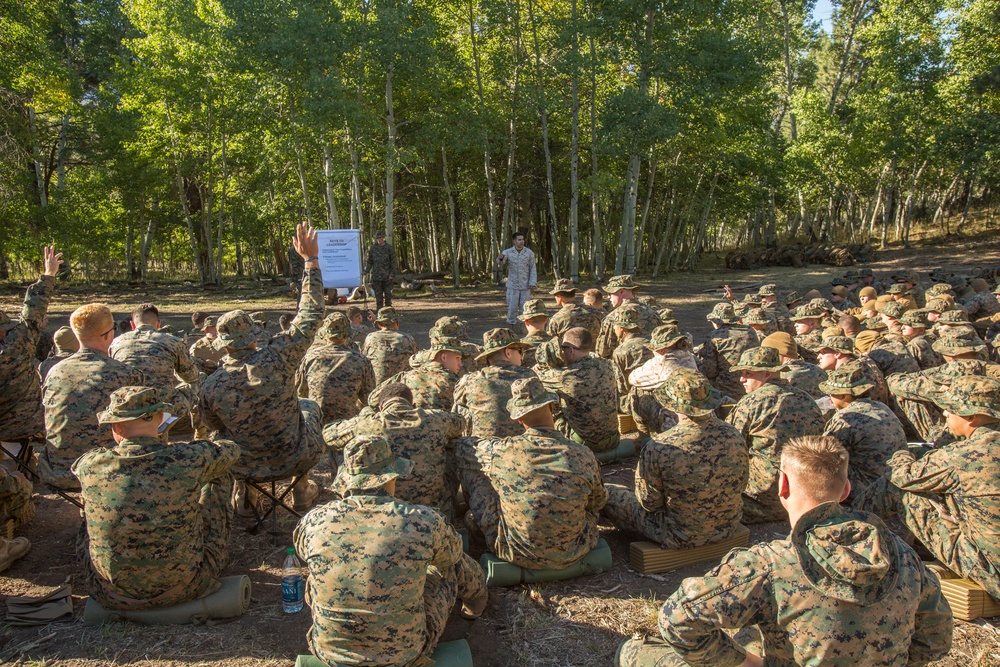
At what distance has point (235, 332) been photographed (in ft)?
18.5

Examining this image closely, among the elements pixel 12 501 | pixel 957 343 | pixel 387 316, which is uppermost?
pixel 387 316

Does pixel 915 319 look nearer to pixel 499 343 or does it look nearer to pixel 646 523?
pixel 499 343

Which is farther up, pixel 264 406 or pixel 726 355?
pixel 264 406

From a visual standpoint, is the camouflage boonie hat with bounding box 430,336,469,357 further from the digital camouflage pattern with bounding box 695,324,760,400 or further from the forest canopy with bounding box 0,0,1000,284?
the forest canopy with bounding box 0,0,1000,284

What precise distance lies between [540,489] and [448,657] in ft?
A: 3.95

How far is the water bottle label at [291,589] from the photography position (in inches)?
181

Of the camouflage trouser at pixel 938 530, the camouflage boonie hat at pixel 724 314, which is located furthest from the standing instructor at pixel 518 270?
the camouflage trouser at pixel 938 530

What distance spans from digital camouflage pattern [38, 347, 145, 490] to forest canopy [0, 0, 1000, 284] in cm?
1429

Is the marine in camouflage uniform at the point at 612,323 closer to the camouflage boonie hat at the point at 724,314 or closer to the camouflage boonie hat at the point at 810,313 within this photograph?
the camouflage boonie hat at the point at 724,314

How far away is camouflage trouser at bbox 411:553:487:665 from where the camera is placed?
3.75m

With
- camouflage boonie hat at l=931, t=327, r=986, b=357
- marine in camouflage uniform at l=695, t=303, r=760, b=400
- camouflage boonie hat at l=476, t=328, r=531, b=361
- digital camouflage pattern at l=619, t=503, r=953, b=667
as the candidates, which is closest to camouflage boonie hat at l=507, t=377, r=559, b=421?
digital camouflage pattern at l=619, t=503, r=953, b=667

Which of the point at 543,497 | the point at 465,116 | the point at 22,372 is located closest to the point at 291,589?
the point at 543,497

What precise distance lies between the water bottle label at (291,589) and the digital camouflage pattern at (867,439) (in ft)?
13.6

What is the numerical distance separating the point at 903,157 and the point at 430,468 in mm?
31466
